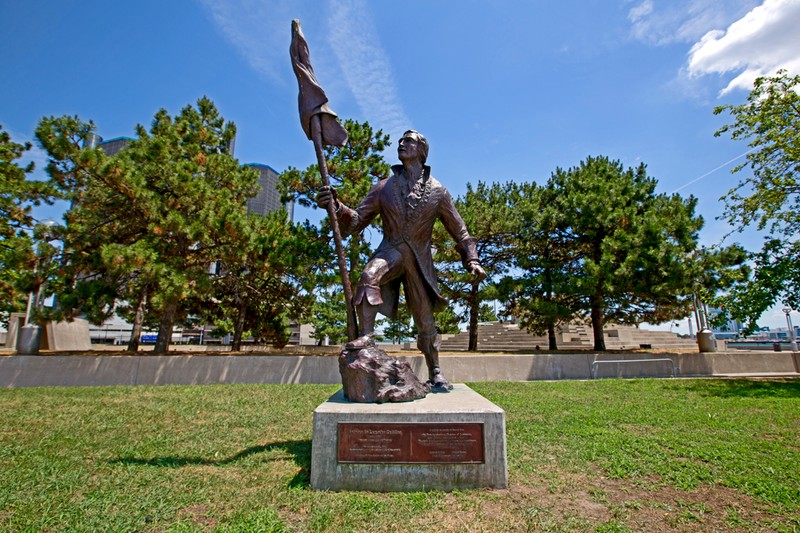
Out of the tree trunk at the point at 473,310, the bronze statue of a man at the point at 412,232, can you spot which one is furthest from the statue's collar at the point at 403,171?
the tree trunk at the point at 473,310

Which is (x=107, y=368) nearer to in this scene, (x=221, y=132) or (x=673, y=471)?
(x=221, y=132)

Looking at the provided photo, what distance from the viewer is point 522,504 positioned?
9.32 ft

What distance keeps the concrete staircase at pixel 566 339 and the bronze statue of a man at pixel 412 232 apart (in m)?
17.7

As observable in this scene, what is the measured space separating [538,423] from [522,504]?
269cm

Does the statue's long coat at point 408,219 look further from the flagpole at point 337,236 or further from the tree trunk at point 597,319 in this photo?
the tree trunk at point 597,319

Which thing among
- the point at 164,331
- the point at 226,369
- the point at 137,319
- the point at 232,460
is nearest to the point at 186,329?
the point at 137,319

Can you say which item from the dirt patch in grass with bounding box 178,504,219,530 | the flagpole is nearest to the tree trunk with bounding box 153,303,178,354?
the flagpole

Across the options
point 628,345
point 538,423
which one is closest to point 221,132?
point 538,423

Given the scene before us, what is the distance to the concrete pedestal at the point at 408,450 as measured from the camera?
303 centimetres

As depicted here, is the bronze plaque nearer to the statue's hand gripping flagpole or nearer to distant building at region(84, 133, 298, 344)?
the statue's hand gripping flagpole

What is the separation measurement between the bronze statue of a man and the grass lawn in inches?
58.0

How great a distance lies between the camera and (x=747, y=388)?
8.85m

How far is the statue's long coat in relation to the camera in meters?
4.16

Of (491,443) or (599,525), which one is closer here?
(599,525)
